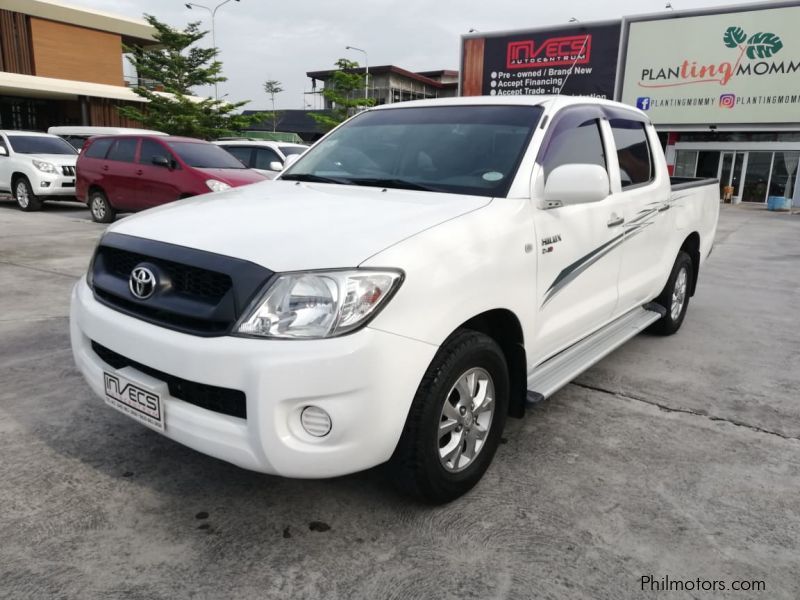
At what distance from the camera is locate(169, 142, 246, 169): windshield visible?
998cm

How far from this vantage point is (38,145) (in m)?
13.6

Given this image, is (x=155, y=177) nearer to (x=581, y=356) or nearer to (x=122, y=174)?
(x=122, y=174)

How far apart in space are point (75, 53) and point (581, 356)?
35832 millimetres

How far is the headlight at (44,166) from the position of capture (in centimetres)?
1281

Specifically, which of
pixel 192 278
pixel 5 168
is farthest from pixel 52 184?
pixel 192 278

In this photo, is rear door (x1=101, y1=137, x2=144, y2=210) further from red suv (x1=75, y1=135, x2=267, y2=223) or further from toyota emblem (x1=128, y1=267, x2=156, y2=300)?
toyota emblem (x1=128, y1=267, x2=156, y2=300)

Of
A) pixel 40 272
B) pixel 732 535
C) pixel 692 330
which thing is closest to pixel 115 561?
pixel 732 535

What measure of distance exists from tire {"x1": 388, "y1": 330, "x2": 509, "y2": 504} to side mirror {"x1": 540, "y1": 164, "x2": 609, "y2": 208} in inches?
30.7

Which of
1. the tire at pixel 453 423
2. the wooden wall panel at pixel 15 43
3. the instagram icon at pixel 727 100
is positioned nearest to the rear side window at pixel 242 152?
the tire at pixel 453 423

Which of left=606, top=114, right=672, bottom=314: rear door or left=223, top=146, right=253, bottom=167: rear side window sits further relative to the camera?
left=223, top=146, right=253, bottom=167: rear side window

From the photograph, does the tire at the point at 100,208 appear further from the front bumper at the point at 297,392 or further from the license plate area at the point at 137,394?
the front bumper at the point at 297,392

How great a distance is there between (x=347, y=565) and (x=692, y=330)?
4271 millimetres

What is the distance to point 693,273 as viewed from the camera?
18.0 ft

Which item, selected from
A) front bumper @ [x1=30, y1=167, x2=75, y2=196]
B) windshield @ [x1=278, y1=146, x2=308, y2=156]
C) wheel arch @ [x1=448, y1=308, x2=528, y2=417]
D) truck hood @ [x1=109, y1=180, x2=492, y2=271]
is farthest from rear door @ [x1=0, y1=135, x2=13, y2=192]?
wheel arch @ [x1=448, y1=308, x2=528, y2=417]
